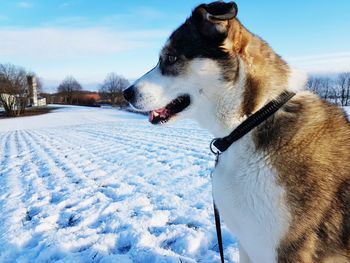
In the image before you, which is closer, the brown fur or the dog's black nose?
the brown fur

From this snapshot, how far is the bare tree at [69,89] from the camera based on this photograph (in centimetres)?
9019

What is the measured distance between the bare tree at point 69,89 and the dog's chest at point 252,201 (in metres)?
91.7

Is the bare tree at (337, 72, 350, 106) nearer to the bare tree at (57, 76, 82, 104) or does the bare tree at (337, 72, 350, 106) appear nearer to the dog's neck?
the dog's neck

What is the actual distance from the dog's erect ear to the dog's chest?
2.58 feet

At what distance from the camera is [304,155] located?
1948 mm

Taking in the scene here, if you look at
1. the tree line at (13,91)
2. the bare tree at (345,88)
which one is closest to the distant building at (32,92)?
the tree line at (13,91)

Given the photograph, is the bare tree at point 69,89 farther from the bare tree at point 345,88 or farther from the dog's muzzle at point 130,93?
the dog's muzzle at point 130,93

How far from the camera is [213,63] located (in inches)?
90.3

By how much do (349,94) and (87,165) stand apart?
3614cm

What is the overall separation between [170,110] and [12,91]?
58299 mm

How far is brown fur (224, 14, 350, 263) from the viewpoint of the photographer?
1.84 metres

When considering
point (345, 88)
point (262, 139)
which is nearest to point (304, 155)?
point (262, 139)

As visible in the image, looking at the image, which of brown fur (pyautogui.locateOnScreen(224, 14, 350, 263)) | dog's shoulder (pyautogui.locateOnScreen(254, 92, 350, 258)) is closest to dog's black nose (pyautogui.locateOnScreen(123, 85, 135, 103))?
brown fur (pyautogui.locateOnScreen(224, 14, 350, 263))

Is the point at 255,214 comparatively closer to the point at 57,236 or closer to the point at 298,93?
the point at 298,93
